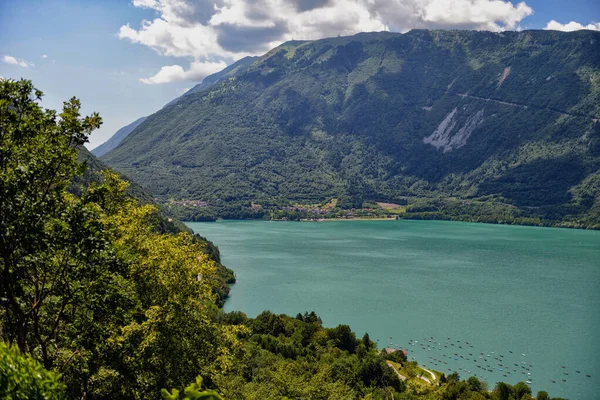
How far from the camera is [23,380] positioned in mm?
3727

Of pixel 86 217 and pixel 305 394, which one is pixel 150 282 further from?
pixel 305 394

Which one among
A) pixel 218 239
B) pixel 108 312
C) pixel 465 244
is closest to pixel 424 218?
pixel 465 244

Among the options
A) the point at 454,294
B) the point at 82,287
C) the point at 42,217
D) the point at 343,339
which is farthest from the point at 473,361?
the point at 42,217

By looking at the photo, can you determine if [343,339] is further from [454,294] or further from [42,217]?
[42,217]

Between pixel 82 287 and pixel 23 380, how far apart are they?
447cm

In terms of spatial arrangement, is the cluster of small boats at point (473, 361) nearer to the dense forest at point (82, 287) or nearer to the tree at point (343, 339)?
the tree at point (343, 339)

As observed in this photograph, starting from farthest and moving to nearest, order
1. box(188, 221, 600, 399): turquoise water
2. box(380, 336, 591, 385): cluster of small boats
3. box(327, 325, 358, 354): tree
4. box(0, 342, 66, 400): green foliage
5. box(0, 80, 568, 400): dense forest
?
box(188, 221, 600, 399): turquoise water < box(327, 325, 358, 354): tree < box(380, 336, 591, 385): cluster of small boats < box(0, 80, 568, 400): dense forest < box(0, 342, 66, 400): green foliage

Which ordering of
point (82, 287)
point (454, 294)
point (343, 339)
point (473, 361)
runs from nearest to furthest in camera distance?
point (82, 287) → point (473, 361) → point (343, 339) → point (454, 294)

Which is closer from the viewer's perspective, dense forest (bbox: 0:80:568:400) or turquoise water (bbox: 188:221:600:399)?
dense forest (bbox: 0:80:568:400)

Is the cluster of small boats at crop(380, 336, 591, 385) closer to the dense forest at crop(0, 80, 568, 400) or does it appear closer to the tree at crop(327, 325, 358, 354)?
the tree at crop(327, 325, 358, 354)

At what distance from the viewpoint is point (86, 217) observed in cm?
723

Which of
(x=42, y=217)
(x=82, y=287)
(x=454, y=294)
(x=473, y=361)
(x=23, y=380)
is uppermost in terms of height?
(x=42, y=217)

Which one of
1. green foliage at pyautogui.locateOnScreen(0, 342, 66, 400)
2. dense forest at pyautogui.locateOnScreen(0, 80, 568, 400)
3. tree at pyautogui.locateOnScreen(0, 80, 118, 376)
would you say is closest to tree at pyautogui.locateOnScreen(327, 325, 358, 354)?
dense forest at pyautogui.locateOnScreen(0, 80, 568, 400)

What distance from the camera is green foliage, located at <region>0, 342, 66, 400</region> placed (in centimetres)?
367
